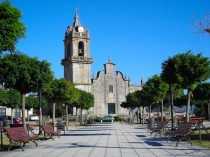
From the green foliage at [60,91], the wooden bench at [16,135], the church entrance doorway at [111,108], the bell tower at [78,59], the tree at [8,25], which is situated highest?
the bell tower at [78,59]

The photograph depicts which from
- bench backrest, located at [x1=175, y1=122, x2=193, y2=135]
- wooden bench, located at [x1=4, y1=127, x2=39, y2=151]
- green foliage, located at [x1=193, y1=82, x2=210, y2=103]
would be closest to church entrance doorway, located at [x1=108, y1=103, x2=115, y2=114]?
green foliage, located at [x1=193, y1=82, x2=210, y2=103]

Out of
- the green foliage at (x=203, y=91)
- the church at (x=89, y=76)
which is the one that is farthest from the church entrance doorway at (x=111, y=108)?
the green foliage at (x=203, y=91)

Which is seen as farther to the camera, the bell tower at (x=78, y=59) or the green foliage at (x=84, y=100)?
the bell tower at (x=78, y=59)

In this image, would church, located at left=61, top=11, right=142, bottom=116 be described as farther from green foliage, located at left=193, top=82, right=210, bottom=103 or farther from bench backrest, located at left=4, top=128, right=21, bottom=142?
bench backrest, located at left=4, top=128, right=21, bottom=142

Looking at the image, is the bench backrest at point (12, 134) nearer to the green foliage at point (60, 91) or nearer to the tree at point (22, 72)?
the tree at point (22, 72)

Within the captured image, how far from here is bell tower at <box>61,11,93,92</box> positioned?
70.9 metres

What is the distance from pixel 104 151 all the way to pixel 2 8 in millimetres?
5268

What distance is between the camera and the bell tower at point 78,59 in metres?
70.9

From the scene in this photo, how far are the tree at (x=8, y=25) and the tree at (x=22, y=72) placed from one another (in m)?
6.05

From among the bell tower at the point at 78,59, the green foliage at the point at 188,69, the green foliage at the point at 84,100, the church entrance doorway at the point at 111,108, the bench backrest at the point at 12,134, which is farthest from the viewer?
the church entrance doorway at the point at 111,108

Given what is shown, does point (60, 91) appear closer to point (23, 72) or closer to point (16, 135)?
point (23, 72)

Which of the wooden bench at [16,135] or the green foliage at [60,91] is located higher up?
the green foliage at [60,91]

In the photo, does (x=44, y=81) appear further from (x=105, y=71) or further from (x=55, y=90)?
(x=105, y=71)

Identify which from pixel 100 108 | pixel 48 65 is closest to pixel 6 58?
pixel 48 65
